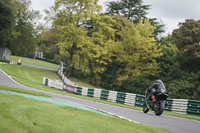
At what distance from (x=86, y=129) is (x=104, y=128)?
0.64 metres

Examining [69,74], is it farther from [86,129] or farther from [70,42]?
[86,129]

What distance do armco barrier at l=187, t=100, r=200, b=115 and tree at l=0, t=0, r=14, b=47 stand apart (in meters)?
37.3

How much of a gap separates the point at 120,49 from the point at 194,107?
90.3ft

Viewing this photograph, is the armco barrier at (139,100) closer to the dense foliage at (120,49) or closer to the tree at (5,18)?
the dense foliage at (120,49)

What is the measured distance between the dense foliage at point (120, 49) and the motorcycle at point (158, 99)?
2333 cm

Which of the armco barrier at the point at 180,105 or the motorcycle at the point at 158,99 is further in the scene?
the armco barrier at the point at 180,105

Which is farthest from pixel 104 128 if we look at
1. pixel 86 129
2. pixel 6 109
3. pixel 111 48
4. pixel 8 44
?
pixel 8 44

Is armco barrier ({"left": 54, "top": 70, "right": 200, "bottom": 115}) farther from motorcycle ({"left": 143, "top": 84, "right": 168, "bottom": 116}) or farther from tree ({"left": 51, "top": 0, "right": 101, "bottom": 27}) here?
tree ({"left": 51, "top": 0, "right": 101, "bottom": 27})

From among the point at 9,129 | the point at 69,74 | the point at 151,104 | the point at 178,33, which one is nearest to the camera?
the point at 9,129

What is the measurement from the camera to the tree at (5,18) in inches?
1948

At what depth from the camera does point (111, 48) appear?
47.9m

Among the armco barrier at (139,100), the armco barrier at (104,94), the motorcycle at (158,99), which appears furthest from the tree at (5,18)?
the motorcycle at (158,99)

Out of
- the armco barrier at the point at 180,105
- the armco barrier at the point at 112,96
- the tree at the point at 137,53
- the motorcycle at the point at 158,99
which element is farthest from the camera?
the tree at the point at 137,53

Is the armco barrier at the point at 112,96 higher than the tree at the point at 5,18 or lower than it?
lower
